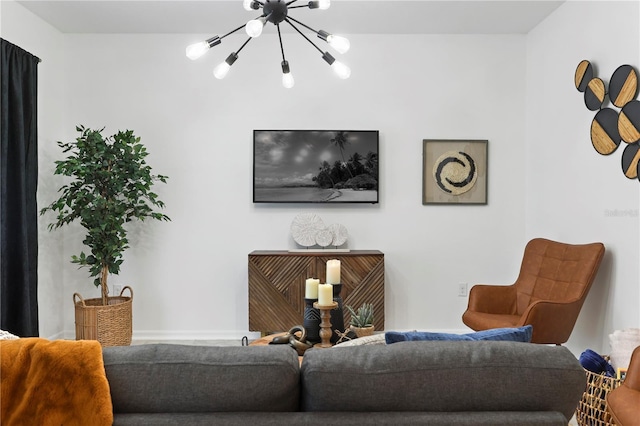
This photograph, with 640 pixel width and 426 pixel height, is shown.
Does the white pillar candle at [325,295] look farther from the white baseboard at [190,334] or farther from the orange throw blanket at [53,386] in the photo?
the white baseboard at [190,334]

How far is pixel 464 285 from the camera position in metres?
4.55

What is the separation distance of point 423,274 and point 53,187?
325 cm

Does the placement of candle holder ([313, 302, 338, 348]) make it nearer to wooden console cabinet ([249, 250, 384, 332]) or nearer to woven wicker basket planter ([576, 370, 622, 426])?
woven wicker basket planter ([576, 370, 622, 426])

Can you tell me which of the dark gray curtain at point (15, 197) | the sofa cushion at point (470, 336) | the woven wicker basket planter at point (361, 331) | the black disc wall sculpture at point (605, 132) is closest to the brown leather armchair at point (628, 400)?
the sofa cushion at point (470, 336)

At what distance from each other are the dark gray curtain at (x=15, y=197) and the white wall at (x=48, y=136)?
1.04 ft

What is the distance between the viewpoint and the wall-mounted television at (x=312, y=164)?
4.47 m

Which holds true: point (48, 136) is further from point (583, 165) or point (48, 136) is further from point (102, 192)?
point (583, 165)

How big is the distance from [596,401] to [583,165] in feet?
5.81

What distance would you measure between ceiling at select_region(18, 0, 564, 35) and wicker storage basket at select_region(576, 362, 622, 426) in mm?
2704

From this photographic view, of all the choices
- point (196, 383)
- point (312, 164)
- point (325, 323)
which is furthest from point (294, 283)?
point (196, 383)

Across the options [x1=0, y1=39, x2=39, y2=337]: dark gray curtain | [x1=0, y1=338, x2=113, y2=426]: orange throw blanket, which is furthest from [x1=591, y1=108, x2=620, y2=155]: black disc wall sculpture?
[x1=0, y1=39, x2=39, y2=337]: dark gray curtain

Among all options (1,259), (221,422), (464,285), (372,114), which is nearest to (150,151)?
(1,259)

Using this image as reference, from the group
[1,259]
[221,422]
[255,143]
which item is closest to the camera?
[221,422]

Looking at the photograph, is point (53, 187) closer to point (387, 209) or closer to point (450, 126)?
point (387, 209)
